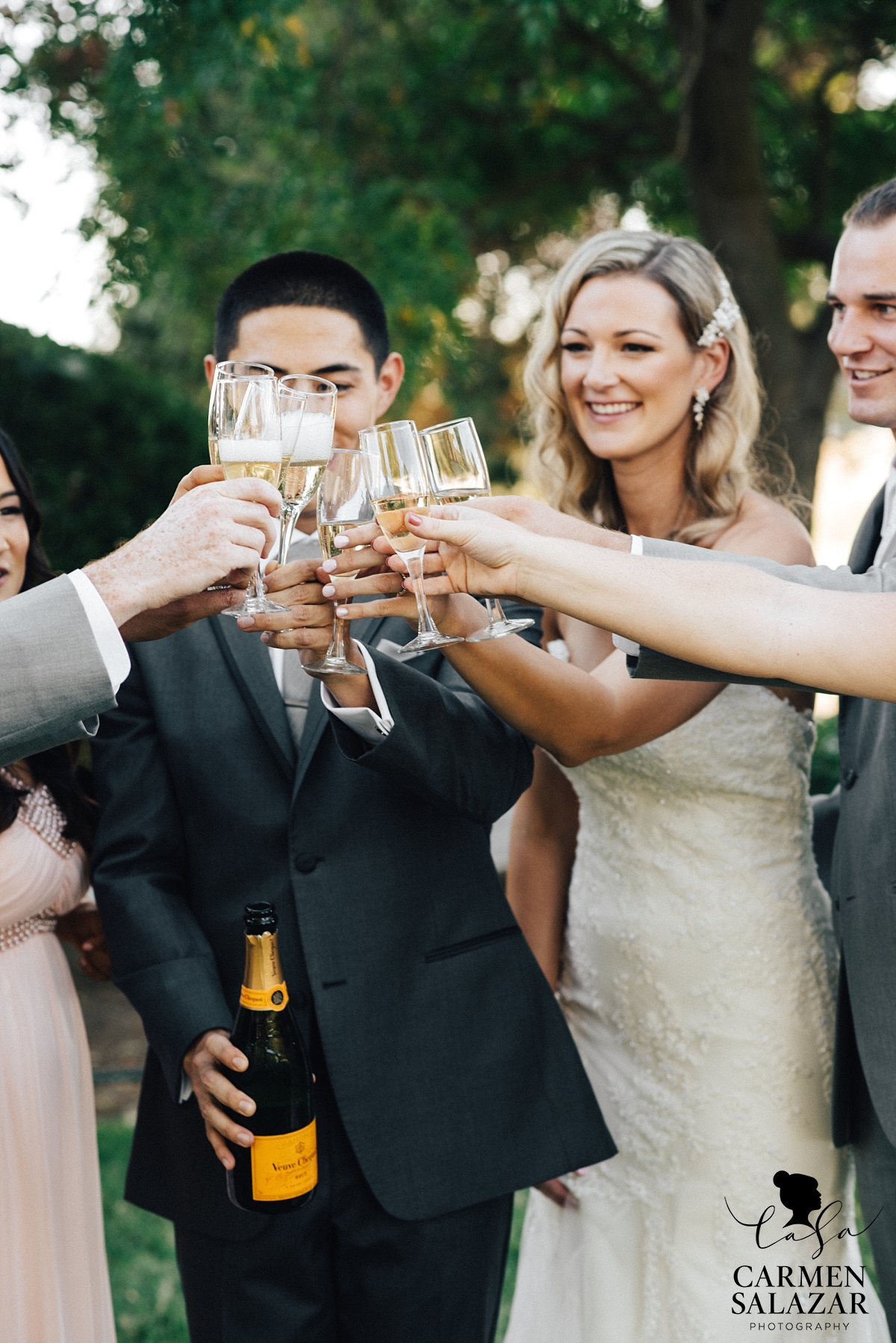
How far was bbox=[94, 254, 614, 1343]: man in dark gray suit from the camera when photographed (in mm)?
2256

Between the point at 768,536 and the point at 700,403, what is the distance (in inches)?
18.6

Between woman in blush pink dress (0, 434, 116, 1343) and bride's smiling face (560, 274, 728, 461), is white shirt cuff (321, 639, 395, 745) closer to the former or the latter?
woman in blush pink dress (0, 434, 116, 1343)

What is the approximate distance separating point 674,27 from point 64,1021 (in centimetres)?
734

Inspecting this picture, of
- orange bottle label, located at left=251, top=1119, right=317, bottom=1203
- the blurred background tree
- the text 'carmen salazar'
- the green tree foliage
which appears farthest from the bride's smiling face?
the green tree foliage

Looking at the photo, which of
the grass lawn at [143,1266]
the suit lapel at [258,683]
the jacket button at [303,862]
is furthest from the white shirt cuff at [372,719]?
the grass lawn at [143,1266]

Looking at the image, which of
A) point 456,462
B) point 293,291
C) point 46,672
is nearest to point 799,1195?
point 456,462

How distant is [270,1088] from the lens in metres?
2.28

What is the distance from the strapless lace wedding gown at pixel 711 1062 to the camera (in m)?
2.81

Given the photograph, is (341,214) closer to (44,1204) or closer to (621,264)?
(621,264)

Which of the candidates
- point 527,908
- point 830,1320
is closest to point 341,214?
point 527,908

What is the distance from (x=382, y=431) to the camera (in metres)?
2.01

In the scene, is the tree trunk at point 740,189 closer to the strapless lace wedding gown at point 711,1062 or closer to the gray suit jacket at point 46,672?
the strapless lace wedding gown at point 711,1062

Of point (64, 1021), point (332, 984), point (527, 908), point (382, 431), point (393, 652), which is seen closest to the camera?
point (382, 431)

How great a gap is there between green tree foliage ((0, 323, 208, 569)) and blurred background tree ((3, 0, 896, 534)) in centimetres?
68
